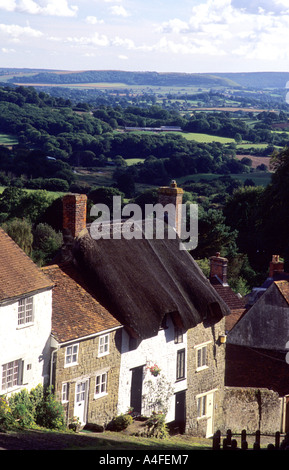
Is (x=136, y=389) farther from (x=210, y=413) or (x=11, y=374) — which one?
(x=11, y=374)

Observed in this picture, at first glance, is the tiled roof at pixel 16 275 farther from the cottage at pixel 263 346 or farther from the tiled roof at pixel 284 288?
the tiled roof at pixel 284 288

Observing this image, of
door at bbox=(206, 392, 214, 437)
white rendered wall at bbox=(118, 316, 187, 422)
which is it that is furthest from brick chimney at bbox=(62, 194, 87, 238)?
door at bbox=(206, 392, 214, 437)

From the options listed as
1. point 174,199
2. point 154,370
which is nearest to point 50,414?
point 154,370

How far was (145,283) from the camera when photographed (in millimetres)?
26188

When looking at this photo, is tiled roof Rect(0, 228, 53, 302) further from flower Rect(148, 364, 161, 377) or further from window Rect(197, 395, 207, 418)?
window Rect(197, 395, 207, 418)

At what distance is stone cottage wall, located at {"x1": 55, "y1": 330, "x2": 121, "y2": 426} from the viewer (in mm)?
22656

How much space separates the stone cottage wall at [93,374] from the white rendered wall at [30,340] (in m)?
0.54

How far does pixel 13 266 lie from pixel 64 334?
8.57ft

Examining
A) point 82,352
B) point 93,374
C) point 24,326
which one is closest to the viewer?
point 24,326

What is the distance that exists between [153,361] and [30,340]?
5726 mm

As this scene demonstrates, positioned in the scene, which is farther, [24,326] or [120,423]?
[120,423]

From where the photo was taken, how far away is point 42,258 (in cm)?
6600

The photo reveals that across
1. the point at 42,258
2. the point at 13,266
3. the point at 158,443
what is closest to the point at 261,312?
the point at 158,443

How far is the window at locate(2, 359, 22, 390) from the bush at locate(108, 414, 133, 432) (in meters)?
4.05
